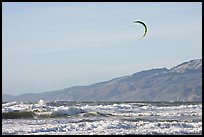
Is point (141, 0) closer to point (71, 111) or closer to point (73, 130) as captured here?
point (73, 130)

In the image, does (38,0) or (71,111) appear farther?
(71,111)

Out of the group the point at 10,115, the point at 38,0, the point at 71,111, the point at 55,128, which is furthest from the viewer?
the point at 71,111

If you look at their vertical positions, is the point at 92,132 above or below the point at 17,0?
below

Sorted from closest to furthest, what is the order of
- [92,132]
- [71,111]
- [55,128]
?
[92,132]
[55,128]
[71,111]

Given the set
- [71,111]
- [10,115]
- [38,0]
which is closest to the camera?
[38,0]

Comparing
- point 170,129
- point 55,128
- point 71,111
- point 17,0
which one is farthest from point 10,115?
point 17,0

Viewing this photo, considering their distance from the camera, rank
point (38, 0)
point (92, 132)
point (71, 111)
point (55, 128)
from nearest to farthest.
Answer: point (38, 0), point (92, 132), point (55, 128), point (71, 111)

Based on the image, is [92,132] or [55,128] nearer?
[92,132]

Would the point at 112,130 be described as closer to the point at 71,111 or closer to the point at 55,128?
the point at 55,128

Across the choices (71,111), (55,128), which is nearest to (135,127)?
(55,128)
